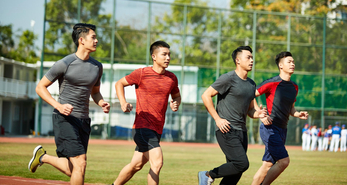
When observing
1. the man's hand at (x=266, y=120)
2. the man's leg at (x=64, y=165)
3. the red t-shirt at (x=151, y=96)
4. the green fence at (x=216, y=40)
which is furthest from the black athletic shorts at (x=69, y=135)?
the green fence at (x=216, y=40)

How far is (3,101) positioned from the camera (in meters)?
46.1

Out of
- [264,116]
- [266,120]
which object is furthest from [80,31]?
[266,120]

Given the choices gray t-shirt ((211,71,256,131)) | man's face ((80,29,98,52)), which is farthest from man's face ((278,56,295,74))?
man's face ((80,29,98,52))

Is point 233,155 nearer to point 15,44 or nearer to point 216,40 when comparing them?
point 216,40

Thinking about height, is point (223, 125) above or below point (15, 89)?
below

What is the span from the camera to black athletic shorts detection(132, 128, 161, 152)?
6.46 m

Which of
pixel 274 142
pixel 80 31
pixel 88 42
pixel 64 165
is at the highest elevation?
pixel 80 31

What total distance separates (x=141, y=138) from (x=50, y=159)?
4.68 feet

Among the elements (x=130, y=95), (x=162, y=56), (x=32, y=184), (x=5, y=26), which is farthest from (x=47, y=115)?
(x=162, y=56)

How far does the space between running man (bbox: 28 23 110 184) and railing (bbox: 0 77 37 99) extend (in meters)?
36.8

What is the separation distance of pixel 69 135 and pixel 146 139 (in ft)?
3.85

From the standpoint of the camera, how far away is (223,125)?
21.2ft

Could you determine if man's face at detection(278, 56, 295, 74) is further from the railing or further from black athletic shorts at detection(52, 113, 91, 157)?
the railing

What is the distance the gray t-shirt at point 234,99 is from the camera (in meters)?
6.66
